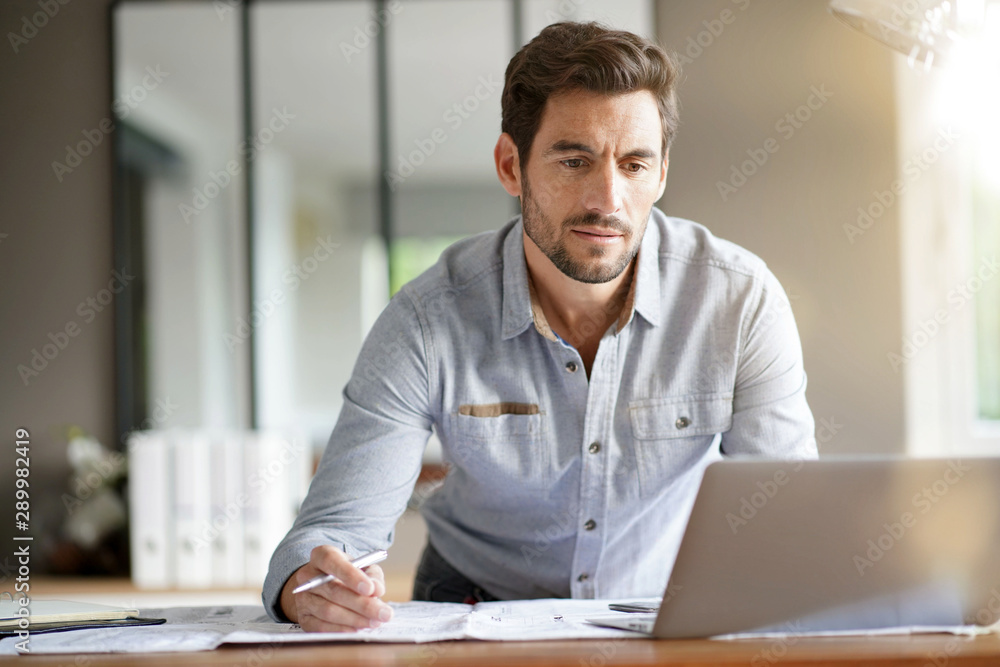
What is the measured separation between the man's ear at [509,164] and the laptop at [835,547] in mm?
864

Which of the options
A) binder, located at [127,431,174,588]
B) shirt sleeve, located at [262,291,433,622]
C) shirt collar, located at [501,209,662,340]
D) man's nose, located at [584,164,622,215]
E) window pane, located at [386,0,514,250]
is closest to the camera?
shirt sleeve, located at [262,291,433,622]

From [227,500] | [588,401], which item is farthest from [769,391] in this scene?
[227,500]

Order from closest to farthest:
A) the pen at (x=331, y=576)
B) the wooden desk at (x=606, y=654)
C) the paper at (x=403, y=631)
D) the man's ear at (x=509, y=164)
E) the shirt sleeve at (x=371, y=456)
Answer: the wooden desk at (x=606, y=654)
the paper at (x=403, y=631)
the pen at (x=331, y=576)
the shirt sleeve at (x=371, y=456)
the man's ear at (x=509, y=164)

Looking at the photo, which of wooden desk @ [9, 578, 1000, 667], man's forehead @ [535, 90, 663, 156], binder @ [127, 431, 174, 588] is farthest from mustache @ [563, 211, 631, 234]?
binder @ [127, 431, 174, 588]

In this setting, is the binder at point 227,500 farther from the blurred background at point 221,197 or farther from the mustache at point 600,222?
the mustache at point 600,222

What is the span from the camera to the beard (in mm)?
1399

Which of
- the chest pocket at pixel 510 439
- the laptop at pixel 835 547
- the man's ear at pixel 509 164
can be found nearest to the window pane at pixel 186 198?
the man's ear at pixel 509 164

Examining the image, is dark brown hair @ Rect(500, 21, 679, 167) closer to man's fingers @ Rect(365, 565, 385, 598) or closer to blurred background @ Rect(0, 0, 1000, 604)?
man's fingers @ Rect(365, 565, 385, 598)

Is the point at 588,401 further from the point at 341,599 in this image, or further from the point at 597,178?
the point at 341,599

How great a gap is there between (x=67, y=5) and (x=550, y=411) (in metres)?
2.40

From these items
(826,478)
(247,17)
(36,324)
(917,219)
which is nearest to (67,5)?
(247,17)

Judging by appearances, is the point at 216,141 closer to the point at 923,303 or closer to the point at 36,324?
the point at 36,324

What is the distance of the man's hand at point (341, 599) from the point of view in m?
1.02

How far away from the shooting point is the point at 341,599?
1.04m
